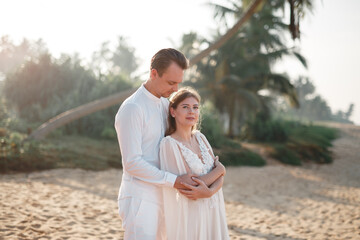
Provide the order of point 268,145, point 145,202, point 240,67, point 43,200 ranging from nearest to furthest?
point 145,202, point 43,200, point 268,145, point 240,67

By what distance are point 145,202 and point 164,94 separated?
3.05 feet

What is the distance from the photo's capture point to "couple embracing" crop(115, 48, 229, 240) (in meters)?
2.41

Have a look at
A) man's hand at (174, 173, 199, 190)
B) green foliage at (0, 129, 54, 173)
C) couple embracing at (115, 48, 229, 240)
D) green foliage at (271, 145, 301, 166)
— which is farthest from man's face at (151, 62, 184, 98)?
green foliage at (271, 145, 301, 166)

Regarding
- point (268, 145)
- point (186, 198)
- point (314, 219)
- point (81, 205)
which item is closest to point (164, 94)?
point (186, 198)

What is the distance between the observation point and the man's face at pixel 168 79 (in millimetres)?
2582

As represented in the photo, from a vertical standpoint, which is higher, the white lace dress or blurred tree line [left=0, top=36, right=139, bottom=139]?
blurred tree line [left=0, top=36, right=139, bottom=139]

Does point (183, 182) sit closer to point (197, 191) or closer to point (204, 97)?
point (197, 191)

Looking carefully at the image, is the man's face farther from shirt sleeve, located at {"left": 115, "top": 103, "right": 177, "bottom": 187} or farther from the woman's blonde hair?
shirt sleeve, located at {"left": 115, "top": 103, "right": 177, "bottom": 187}

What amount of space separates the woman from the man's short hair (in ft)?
0.96

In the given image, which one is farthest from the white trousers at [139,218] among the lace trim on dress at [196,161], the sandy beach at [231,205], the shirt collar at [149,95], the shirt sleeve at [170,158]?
the sandy beach at [231,205]

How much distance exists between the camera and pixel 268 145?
16.8 metres

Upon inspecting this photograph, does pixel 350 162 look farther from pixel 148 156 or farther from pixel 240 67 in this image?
pixel 148 156

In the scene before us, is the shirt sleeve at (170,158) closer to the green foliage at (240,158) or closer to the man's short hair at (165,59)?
the man's short hair at (165,59)

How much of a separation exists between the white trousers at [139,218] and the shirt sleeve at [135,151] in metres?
0.22
